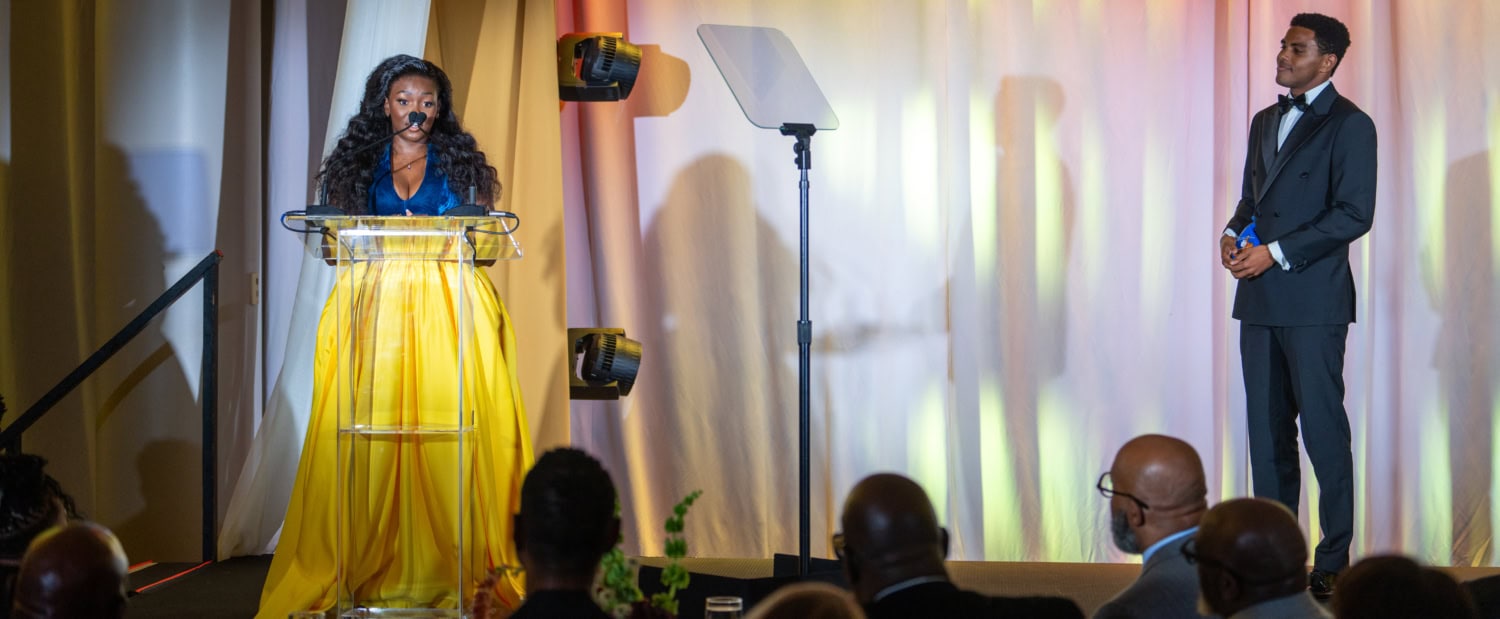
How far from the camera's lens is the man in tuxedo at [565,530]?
5.99 ft

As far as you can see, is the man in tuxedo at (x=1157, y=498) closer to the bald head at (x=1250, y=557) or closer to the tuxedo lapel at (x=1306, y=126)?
the bald head at (x=1250, y=557)

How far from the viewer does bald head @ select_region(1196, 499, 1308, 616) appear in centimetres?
201

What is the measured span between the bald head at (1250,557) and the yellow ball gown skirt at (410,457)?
6.88 ft

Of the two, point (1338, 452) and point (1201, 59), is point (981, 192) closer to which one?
point (1201, 59)

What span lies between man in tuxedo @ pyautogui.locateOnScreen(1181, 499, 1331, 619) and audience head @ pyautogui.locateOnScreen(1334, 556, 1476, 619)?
0.83 ft

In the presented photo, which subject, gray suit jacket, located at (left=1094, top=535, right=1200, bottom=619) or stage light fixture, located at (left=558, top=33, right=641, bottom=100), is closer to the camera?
gray suit jacket, located at (left=1094, top=535, right=1200, bottom=619)

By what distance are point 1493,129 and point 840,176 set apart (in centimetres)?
248

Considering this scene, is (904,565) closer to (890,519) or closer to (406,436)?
(890,519)

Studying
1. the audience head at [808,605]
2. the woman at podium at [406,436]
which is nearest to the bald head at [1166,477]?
the audience head at [808,605]

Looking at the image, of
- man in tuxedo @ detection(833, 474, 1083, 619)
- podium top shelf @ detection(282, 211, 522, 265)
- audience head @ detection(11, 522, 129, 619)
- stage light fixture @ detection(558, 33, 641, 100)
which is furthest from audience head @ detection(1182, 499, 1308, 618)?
stage light fixture @ detection(558, 33, 641, 100)

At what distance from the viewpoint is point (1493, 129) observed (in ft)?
17.2

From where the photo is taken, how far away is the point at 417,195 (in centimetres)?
402

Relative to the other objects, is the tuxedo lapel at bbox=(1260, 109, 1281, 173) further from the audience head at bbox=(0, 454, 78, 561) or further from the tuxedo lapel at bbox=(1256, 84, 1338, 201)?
the audience head at bbox=(0, 454, 78, 561)

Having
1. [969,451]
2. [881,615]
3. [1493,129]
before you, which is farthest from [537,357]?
[1493,129]
